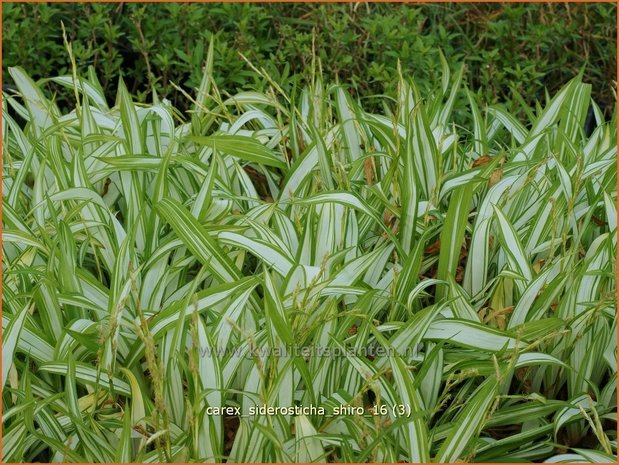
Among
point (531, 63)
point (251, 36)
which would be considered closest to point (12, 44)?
point (251, 36)

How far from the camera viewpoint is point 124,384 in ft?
5.03

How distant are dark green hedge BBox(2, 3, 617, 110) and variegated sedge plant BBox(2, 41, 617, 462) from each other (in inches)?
52.2

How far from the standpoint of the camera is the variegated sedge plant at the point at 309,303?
143 centimetres

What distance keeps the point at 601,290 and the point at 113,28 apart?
7.95ft

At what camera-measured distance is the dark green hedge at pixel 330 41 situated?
348 cm

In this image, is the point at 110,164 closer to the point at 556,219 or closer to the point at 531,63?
the point at 556,219

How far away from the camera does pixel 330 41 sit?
12.5 feet

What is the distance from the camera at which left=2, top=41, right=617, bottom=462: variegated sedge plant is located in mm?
1431

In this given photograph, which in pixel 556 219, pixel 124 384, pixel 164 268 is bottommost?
pixel 124 384

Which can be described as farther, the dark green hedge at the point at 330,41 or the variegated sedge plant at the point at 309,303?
the dark green hedge at the point at 330,41

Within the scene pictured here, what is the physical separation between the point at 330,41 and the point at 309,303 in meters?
2.44

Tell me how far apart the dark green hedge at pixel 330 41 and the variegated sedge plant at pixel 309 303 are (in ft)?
4.35

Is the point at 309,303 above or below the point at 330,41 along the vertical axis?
below

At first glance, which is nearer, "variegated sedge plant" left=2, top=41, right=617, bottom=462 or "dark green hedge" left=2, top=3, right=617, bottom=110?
"variegated sedge plant" left=2, top=41, right=617, bottom=462
